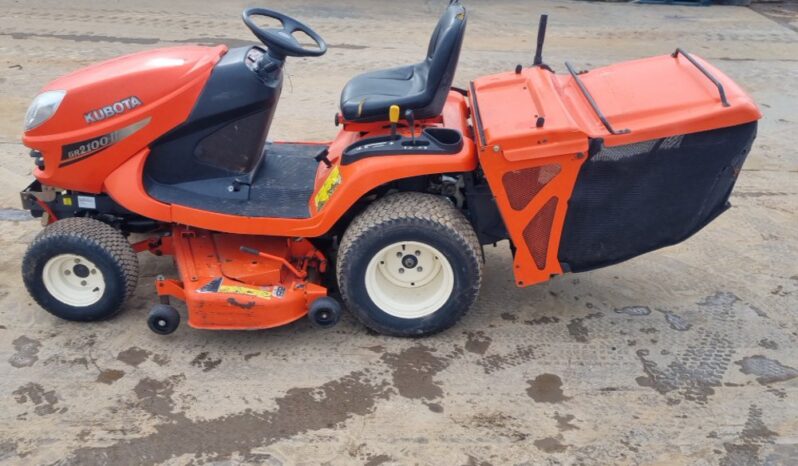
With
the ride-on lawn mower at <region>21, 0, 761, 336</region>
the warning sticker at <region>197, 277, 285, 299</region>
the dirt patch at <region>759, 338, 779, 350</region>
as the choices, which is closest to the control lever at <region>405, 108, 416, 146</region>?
the ride-on lawn mower at <region>21, 0, 761, 336</region>

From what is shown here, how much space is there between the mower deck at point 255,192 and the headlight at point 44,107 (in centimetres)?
Result: 47

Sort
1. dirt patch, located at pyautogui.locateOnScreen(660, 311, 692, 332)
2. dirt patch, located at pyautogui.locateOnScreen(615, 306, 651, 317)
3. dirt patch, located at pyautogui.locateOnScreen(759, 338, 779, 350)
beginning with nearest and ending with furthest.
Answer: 1. dirt patch, located at pyautogui.locateOnScreen(759, 338, 779, 350)
2. dirt patch, located at pyautogui.locateOnScreen(660, 311, 692, 332)
3. dirt patch, located at pyautogui.locateOnScreen(615, 306, 651, 317)

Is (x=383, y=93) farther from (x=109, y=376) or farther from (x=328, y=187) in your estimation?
(x=109, y=376)

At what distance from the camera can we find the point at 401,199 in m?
3.54

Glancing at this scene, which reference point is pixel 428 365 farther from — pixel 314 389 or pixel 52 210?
pixel 52 210

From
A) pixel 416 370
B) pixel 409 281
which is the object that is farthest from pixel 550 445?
pixel 409 281

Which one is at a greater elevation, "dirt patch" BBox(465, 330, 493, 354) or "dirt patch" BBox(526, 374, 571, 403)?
"dirt patch" BBox(526, 374, 571, 403)

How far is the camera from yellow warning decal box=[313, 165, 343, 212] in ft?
11.6

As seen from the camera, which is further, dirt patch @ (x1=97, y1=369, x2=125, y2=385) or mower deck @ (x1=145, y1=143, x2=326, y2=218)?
mower deck @ (x1=145, y1=143, x2=326, y2=218)

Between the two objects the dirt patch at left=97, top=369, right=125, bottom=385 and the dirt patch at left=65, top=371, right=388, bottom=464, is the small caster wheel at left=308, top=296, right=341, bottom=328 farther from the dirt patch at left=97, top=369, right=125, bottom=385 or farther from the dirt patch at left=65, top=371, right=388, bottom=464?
the dirt patch at left=97, top=369, right=125, bottom=385

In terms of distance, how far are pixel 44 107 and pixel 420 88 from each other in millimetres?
1582

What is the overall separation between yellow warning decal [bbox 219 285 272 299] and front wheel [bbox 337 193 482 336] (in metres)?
0.31

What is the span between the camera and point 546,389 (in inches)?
132

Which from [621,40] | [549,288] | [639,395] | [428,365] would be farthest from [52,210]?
[621,40]
